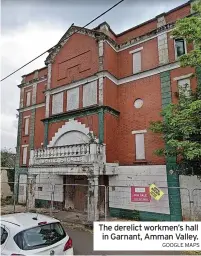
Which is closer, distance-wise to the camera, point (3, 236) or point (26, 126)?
point (3, 236)

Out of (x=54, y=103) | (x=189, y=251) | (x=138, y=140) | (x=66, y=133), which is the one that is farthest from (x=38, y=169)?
(x=189, y=251)

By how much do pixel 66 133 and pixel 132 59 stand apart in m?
7.29

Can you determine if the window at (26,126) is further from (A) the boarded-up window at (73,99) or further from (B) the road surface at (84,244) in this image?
(B) the road surface at (84,244)

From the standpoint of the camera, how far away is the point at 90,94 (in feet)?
50.8

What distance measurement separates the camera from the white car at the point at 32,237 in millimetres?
4723

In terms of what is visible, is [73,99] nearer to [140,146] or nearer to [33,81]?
[140,146]

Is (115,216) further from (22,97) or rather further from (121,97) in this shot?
(22,97)

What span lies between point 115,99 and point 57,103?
486 centimetres

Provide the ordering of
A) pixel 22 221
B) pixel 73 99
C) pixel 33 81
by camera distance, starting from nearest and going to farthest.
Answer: pixel 22 221 < pixel 73 99 < pixel 33 81

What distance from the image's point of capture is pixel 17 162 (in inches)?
851

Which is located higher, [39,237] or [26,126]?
[26,126]

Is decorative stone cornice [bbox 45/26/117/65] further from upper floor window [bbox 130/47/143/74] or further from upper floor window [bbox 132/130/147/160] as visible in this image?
upper floor window [bbox 132/130/147/160]

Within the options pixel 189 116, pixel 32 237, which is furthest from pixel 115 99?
pixel 32 237
